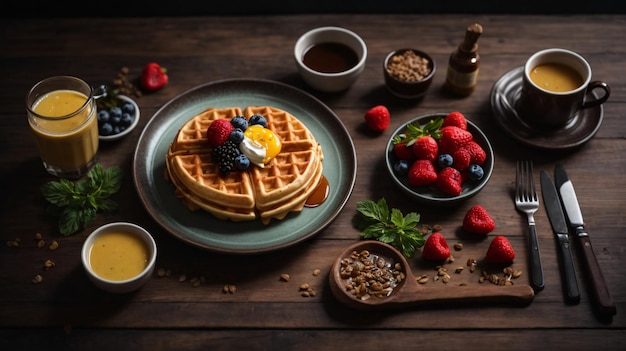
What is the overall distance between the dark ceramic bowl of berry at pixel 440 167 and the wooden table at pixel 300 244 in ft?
0.27

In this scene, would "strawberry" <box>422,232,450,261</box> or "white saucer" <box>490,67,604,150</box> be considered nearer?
"strawberry" <box>422,232,450,261</box>

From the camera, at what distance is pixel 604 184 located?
3.18 metres

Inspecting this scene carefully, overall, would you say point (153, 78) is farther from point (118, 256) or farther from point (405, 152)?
point (405, 152)

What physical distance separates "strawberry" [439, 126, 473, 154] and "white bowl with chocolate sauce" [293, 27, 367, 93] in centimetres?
58

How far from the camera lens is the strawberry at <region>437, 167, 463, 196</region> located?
117 inches

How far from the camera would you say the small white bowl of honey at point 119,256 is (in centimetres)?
268

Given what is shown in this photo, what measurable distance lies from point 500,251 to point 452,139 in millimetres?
544

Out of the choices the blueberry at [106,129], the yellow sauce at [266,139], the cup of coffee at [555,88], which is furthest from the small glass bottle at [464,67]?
the blueberry at [106,129]

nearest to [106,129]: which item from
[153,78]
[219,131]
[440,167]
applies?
[153,78]

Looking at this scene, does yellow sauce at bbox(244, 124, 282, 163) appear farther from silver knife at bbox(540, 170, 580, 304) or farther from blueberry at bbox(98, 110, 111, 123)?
silver knife at bbox(540, 170, 580, 304)

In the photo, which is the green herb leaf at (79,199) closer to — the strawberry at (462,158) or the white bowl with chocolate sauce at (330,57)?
the white bowl with chocolate sauce at (330,57)

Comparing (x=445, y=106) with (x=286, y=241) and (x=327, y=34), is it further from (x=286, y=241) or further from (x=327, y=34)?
(x=286, y=241)

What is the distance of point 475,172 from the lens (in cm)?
303

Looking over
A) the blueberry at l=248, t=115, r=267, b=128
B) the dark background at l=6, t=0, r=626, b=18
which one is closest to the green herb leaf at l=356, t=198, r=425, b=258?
the blueberry at l=248, t=115, r=267, b=128
